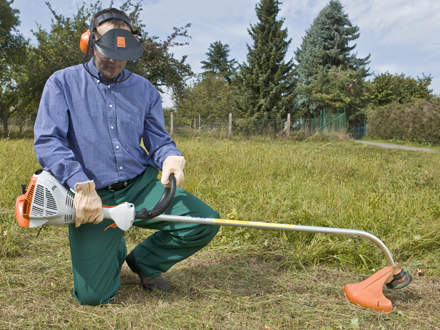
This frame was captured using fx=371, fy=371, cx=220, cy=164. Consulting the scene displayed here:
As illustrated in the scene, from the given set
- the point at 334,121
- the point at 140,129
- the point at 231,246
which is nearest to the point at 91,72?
the point at 140,129

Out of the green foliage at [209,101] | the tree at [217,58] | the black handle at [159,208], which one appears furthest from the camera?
the tree at [217,58]

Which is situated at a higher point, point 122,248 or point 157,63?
point 157,63

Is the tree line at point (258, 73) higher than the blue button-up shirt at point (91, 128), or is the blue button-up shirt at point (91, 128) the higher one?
the tree line at point (258, 73)

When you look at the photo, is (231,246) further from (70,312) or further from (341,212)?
(70,312)

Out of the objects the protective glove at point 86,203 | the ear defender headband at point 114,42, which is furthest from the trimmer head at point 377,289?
the ear defender headband at point 114,42

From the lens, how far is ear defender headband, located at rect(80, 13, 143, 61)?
6.81 feet

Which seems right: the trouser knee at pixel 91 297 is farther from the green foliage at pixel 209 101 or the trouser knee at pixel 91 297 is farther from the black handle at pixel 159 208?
the green foliage at pixel 209 101

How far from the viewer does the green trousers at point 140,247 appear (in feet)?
7.04

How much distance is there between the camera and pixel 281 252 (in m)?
2.94

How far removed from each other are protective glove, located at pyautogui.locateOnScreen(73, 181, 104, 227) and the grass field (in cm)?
58

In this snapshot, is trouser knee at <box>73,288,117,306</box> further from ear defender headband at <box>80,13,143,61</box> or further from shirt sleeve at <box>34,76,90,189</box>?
ear defender headband at <box>80,13,143,61</box>

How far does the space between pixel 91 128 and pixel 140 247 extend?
846 mm

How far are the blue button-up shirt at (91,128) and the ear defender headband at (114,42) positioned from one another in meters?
0.19

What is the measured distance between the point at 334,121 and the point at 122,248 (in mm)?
22900
